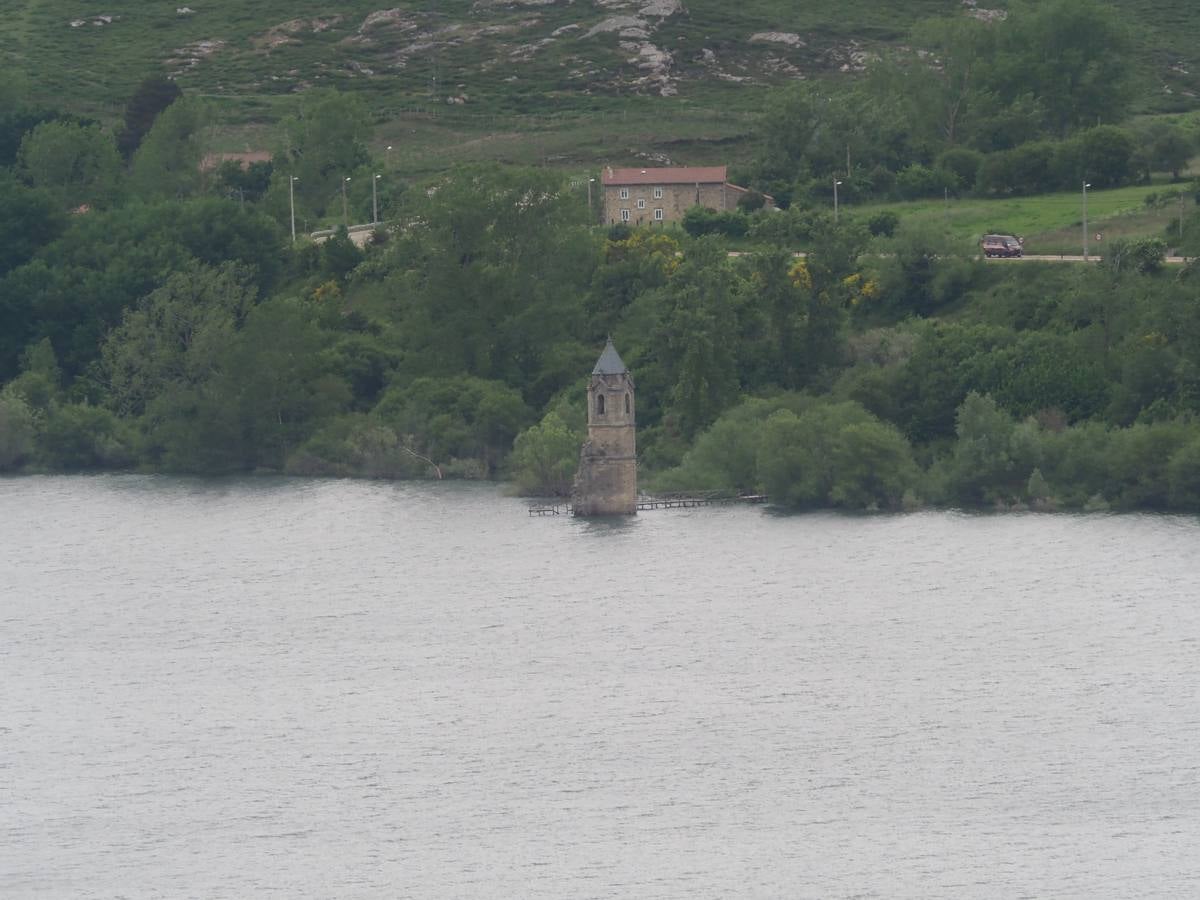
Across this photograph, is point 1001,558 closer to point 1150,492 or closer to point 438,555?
point 1150,492

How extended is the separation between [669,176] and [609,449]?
49.2 m

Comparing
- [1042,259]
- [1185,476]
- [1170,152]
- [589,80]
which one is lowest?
[1185,476]

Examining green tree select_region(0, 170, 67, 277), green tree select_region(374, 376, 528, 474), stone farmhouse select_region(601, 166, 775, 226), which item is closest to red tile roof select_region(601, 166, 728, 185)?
stone farmhouse select_region(601, 166, 775, 226)

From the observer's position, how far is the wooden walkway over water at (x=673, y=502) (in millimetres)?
100188

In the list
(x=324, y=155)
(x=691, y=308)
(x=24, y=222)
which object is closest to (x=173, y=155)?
(x=324, y=155)

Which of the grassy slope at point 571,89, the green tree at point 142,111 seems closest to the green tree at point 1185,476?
the grassy slope at point 571,89

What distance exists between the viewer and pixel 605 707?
71500mm

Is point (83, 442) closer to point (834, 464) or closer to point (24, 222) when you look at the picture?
point (24, 222)

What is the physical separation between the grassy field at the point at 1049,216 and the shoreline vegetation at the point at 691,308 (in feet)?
1.45

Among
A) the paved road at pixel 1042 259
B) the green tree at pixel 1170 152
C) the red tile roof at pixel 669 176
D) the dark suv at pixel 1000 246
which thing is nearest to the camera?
the paved road at pixel 1042 259

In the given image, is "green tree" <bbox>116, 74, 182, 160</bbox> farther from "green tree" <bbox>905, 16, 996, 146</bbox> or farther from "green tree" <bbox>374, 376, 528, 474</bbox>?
"green tree" <bbox>374, 376, 528, 474</bbox>

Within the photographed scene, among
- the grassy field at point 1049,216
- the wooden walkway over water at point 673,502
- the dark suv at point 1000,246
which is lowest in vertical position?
the wooden walkway over water at point 673,502

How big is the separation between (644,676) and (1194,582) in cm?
1798

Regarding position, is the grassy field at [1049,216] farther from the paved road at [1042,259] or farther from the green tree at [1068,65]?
the green tree at [1068,65]
